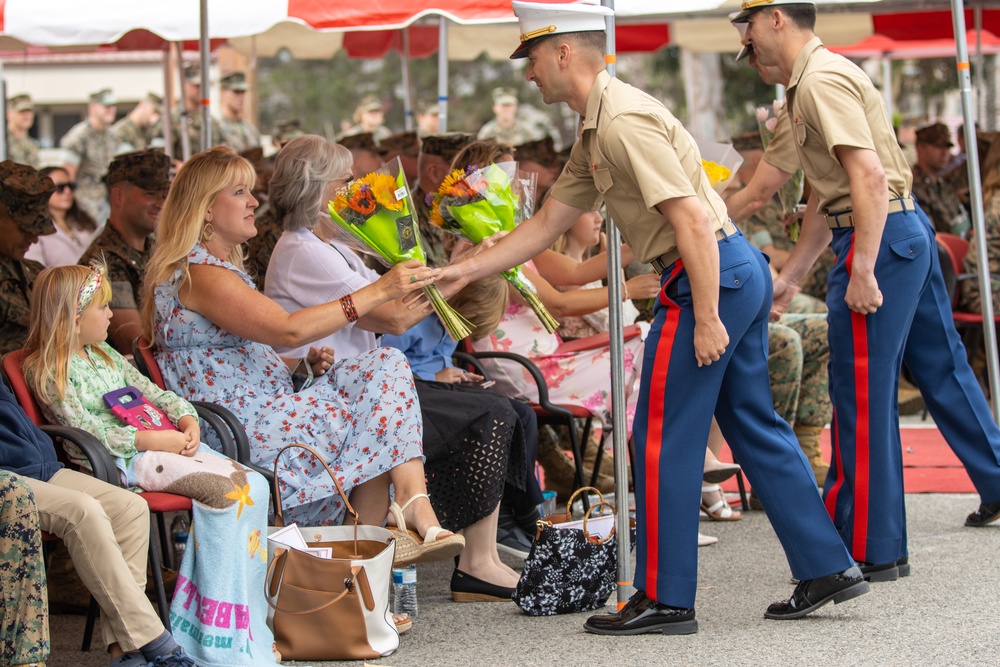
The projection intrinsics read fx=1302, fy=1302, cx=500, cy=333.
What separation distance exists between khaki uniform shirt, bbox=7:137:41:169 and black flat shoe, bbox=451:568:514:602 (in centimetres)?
1072

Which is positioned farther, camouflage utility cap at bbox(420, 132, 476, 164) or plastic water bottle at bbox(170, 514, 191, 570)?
camouflage utility cap at bbox(420, 132, 476, 164)

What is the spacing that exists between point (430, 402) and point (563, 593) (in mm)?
805

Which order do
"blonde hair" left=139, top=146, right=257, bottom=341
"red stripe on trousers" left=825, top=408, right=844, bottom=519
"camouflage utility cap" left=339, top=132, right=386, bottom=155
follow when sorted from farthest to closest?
"camouflage utility cap" left=339, top=132, right=386, bottom=155 < "red stripe on trousers" left=825, top=408, right=844, bottom=519 < "blonde hair" left=139, top=146, right=257, bottom=341

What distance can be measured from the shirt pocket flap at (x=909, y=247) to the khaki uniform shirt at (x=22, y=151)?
11335mm

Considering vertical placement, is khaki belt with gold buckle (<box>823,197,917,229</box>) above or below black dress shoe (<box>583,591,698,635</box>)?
above

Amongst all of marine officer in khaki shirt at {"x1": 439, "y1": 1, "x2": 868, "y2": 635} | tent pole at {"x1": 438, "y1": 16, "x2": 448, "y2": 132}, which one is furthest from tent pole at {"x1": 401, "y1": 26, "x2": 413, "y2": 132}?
marine officer in khaki shirt at {"x1": 439, "y1": 1, "x2": 868, "y2": 635}

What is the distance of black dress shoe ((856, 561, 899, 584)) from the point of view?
4.57 meters

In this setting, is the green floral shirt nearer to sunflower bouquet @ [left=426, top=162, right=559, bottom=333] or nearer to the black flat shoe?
the black flat shoe

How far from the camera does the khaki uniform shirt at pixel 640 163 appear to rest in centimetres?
376

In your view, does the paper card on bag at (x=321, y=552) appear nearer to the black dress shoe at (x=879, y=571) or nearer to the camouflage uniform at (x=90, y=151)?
the black dress shoe at (x=879, y=571)

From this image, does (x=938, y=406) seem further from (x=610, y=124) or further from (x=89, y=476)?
(x=89, y=476)

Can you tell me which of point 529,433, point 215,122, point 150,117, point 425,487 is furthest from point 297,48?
point 425,487

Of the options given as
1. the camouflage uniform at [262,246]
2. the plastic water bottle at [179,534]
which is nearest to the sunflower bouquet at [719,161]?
the camouflage uniform at [262,246]

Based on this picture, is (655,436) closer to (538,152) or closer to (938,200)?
(538,152)
